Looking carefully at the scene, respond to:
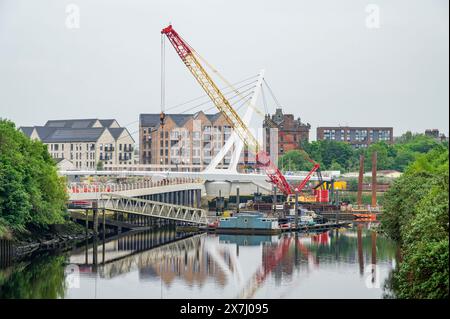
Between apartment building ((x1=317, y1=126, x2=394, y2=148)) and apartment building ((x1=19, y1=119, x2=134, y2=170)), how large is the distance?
125ft

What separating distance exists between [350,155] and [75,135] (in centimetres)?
2649

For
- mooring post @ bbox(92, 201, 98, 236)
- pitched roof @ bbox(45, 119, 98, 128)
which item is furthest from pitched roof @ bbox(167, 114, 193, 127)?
mooring post @ bbox(92, 201, 98, 236)

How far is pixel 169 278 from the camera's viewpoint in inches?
1577

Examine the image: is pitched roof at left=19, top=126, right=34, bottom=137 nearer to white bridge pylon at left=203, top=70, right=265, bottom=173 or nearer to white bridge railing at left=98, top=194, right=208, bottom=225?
white bridge pylon at left=203, top=70, right=265, bottom=173

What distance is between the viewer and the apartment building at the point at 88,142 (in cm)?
10412

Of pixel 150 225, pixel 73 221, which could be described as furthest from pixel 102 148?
pixel 73 221

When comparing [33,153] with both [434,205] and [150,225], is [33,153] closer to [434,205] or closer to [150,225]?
[150,225]

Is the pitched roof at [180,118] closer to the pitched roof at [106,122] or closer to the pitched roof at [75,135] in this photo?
the pitched roof at [75,135]

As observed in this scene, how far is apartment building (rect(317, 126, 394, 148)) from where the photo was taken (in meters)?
138

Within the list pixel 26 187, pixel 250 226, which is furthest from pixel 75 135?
pixel 26 187

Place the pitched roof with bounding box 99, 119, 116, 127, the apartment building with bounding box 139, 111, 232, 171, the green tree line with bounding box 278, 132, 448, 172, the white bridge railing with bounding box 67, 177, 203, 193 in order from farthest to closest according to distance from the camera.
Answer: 1. the pitched roof with bounding box 99, 119, 116, 127
2. the green tree line with bounding box 278, 132, 448, 172
3. the apartment building with bounding box 139, 111, 232, 171
4. the white bridge railing with bounding box 67, 177, 203, 193

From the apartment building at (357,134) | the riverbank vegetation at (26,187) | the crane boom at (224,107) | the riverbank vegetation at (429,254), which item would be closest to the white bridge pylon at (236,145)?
the crane boom at (224,107)

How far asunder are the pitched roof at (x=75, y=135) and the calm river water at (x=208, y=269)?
4882cm
